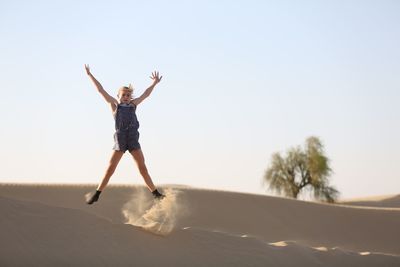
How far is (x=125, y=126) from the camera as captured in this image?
34.0ft

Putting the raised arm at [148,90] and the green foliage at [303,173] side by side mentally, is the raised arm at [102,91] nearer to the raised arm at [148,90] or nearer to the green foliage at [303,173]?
the raised arm at [148,90]

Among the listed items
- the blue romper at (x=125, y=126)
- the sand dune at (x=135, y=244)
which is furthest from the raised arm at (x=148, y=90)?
the sand dune at (x=135, y=244)

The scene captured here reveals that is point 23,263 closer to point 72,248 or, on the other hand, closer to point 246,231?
point 72,248

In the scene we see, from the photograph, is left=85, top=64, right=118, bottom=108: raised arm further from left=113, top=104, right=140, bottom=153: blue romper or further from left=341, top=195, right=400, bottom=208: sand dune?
left=341, top=195, right=400, bottom=208: sand dune

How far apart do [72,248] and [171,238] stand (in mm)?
2161

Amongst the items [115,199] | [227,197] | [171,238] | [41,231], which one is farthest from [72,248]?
[227,197]

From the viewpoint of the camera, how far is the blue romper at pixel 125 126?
1034 cm

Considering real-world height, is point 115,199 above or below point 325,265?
above

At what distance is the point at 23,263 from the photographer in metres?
10.2

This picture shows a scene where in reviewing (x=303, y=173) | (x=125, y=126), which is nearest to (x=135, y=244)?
(x=125, y=126)

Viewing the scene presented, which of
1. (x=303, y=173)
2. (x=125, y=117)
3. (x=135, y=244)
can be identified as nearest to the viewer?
(x=125, y=117)

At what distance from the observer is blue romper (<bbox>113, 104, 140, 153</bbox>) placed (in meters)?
10.3

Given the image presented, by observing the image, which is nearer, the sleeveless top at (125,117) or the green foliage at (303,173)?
the sleeveless top at (125,117)

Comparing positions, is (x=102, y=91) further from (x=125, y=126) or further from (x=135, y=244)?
(x=135, y=244)
